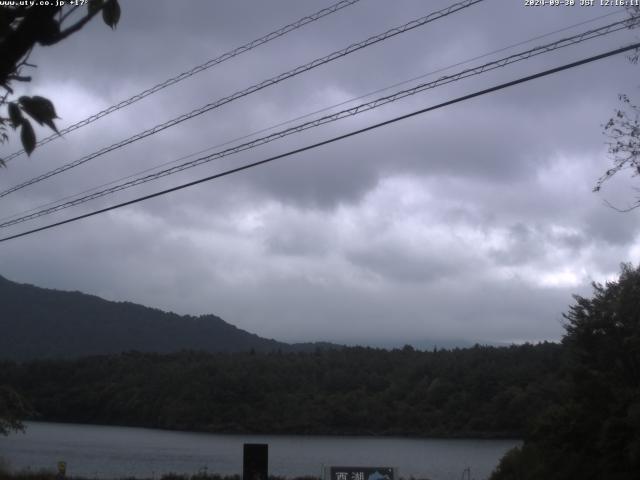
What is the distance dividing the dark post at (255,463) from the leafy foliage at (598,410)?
990 cm

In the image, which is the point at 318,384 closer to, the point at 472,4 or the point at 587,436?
the point at 587,436

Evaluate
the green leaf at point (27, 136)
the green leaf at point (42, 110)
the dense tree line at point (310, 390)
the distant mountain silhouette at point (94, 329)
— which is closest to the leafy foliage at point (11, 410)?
the dense tree line at point (310, 390)

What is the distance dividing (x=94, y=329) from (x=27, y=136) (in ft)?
451

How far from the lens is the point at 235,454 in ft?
156

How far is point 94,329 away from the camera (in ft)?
443

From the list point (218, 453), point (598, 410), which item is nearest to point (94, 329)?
point (218, 453)

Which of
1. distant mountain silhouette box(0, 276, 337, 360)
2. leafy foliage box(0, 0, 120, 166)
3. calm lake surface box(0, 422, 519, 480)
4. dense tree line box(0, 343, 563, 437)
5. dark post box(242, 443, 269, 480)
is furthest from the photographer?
distant mountain silhouette box(0, 276, 337, 360)

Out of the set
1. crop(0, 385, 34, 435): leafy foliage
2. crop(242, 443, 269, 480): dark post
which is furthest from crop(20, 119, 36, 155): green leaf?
crop(0, 385, 34, 435): leafy foliage

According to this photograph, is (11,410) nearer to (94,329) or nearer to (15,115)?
(15,115)

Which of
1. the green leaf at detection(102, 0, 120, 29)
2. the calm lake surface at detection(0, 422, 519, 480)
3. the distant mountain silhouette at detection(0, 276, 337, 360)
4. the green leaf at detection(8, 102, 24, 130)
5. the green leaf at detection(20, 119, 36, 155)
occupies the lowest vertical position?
the calm lake surface at detection(0, 422, 519, 480)

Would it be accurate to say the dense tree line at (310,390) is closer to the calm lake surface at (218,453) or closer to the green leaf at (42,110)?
the calm lake surface at (218,453)

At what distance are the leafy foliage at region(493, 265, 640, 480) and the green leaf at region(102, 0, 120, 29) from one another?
18602 mm

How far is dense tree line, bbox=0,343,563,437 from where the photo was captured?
5278cm

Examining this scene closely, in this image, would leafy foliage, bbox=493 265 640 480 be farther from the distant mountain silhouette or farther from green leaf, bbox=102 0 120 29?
the distant mountain silhouette
